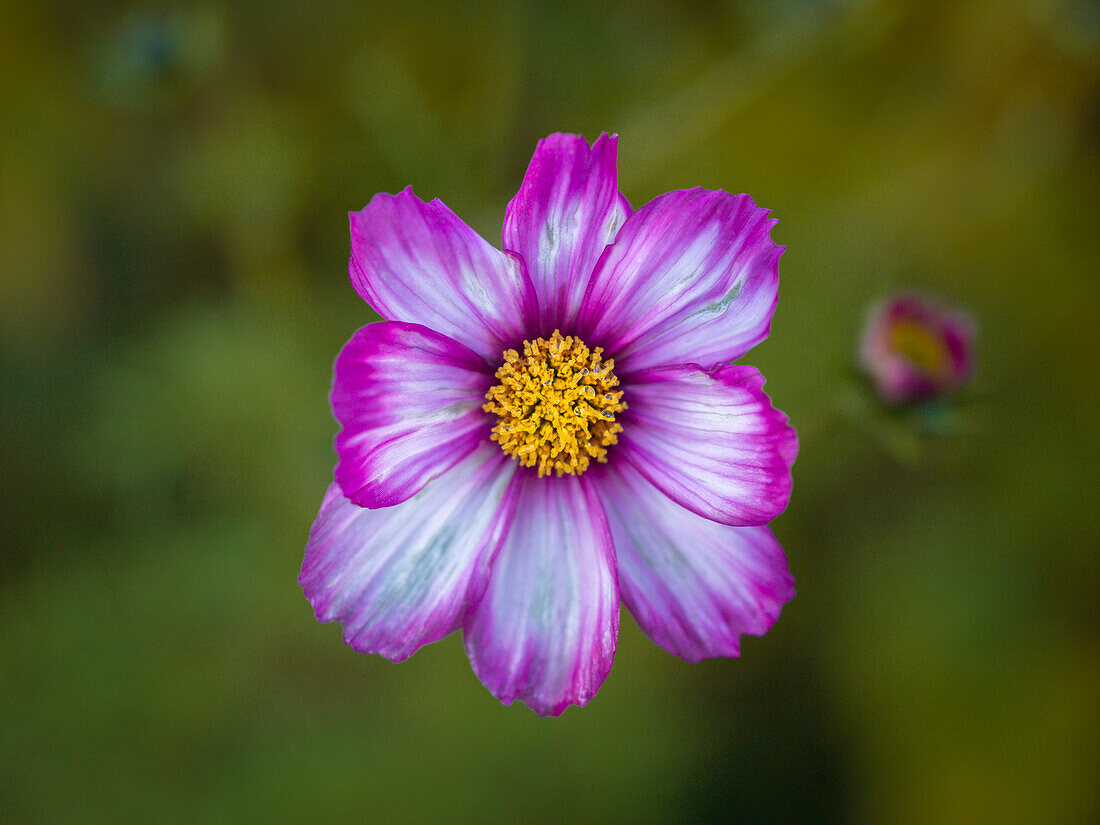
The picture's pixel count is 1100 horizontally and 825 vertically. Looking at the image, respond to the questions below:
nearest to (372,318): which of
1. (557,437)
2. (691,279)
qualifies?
(557,437)

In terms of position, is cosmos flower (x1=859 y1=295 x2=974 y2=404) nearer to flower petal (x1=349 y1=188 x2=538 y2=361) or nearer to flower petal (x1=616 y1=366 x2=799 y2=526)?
flower petal (x1=616 y1=366 x2=799 y2=526)

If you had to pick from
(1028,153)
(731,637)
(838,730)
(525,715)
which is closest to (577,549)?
(731,637)

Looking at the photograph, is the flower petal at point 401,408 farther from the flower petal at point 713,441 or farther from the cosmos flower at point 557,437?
the flower petal at point 713,441

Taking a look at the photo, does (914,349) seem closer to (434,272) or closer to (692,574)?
(692,574)

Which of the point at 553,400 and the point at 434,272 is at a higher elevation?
the point at 434,272

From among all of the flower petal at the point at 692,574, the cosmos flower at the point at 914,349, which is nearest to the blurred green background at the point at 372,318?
the cosmos flower at the point at 914,349
